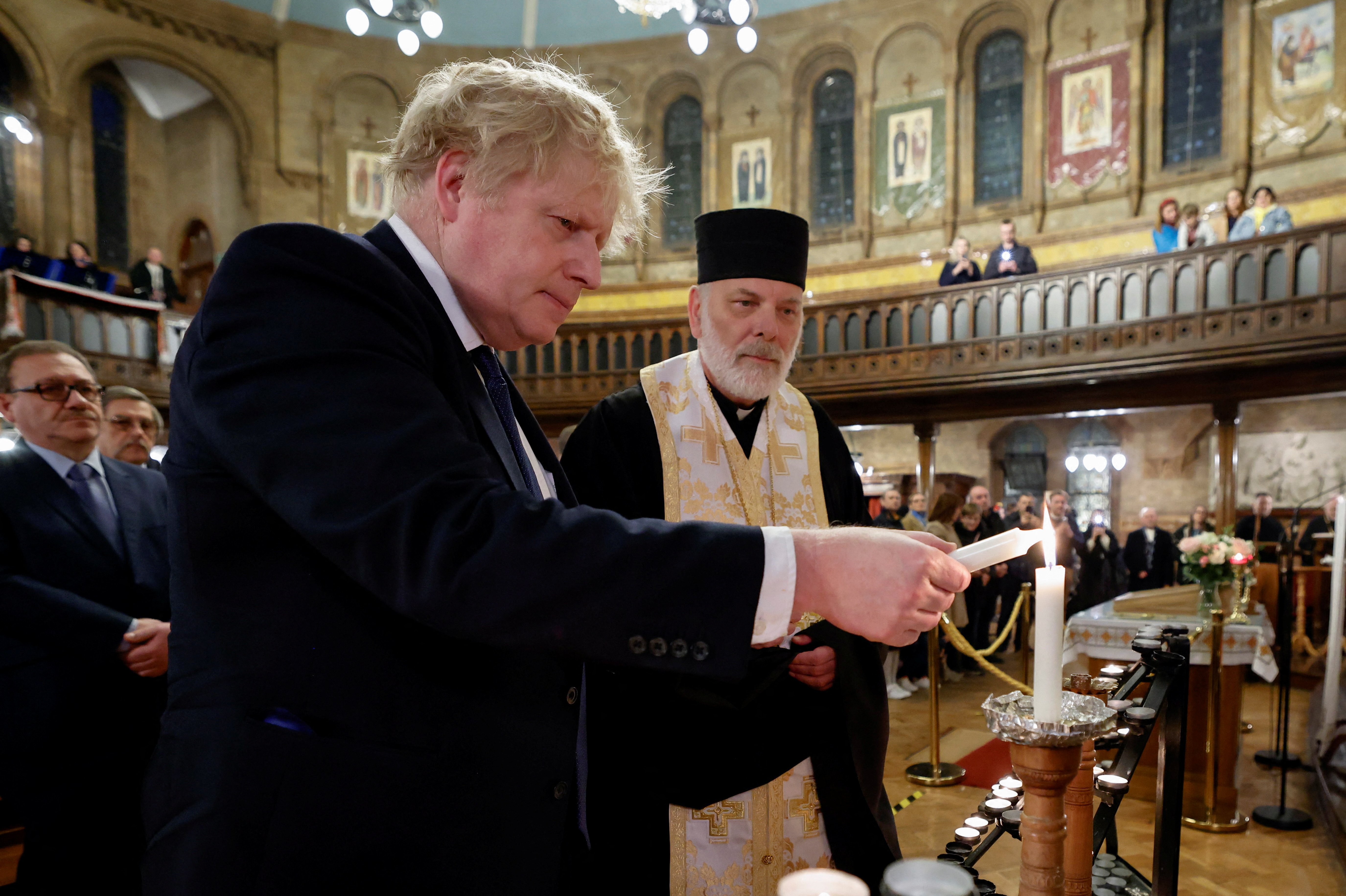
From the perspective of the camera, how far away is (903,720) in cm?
663

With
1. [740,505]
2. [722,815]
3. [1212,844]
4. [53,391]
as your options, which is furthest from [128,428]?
[1212,844]

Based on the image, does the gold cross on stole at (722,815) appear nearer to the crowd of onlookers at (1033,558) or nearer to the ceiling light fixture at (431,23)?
the crowd of onlookers at (1033,558)

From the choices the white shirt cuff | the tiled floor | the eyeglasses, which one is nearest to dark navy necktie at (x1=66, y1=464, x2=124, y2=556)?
the eyeglasses

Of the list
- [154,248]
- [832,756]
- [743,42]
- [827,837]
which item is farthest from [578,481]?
[154,248]

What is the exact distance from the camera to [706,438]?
2.56 meters

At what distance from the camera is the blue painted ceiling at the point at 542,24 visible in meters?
16.6

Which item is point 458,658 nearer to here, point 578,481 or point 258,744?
point 258,744

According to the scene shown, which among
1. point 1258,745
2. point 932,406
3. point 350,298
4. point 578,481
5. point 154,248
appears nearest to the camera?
point 350,298

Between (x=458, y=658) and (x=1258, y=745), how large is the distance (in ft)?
22.6

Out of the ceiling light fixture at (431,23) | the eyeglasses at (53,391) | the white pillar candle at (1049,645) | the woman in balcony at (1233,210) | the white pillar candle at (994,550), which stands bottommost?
the white pillar candle at (1049,645)

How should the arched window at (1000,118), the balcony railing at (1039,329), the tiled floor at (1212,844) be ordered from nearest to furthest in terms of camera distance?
the tiled floor at (1212,844) < the balcony railing at (1039,329) < the arched window at (1000,118)

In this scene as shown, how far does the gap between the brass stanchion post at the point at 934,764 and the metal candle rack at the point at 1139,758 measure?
375cm

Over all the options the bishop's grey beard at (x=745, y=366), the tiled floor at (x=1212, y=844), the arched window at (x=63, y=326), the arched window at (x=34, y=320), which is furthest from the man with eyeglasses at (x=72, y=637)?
the arched window at (x=63, y=326)

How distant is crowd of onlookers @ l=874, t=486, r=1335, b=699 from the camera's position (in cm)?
798
